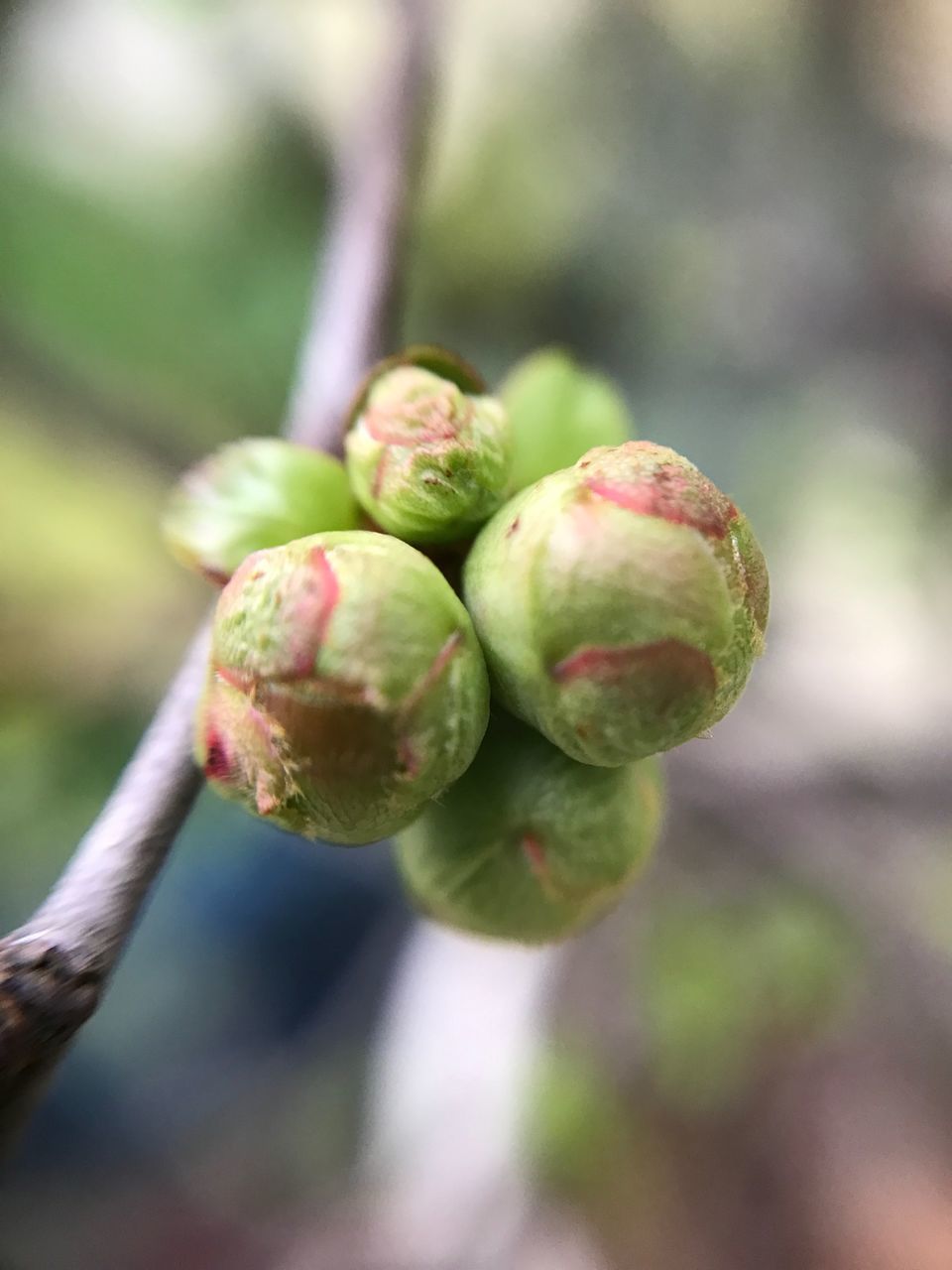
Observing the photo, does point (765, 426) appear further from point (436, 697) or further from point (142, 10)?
point (436, 697)

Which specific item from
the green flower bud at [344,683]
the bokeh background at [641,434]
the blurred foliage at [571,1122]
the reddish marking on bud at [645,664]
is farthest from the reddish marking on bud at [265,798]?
the blurred foliage at [571,1122]

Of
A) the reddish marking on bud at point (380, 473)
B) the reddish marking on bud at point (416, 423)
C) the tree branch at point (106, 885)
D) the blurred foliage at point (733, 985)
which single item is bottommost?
the blurred foliage at point (733, 985)

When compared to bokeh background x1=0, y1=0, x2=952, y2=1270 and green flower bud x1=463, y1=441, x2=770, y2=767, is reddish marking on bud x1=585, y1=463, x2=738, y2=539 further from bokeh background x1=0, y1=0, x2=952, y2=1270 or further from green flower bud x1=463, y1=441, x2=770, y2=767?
bokeh background x1=0, y1=0, x2=952, y2=1270

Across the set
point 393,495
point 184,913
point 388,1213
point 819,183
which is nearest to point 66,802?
point 184,913

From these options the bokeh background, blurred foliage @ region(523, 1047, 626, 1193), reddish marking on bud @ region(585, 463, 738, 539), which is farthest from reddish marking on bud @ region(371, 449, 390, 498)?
blurred foliage @ region(523, 1047, 626, 1193)

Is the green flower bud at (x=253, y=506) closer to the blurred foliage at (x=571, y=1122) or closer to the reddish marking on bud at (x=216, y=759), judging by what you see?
the reddish marking on bud at (x=216, y=759)

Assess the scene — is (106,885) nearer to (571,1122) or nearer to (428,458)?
(428,458)

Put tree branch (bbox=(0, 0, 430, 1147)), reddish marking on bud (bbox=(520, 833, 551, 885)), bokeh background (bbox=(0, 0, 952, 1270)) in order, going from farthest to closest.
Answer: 1. bokeh background (bbox=(0, 0, 952, 1270))
2. reddish marking on bud (bbox=(520, 833, 551, 885))
3. tree branch (bbox=(0, 0, 430, 1147))
